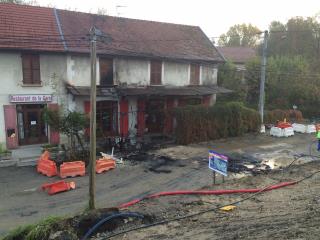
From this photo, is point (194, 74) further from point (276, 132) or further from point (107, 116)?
point (107, 116)

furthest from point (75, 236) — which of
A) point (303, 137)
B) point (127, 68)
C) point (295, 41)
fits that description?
point (295, 41)

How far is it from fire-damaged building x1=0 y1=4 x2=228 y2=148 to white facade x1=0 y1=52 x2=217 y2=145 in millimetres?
52

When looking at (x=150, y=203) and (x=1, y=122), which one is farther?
(x=1, y=122)

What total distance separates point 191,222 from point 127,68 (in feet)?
49.7

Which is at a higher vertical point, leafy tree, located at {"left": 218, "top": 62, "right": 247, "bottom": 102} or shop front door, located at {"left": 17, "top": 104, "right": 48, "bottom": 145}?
leafy tree, located at {"left": 218, "top": 62, "right": 247, "bottom": 102}

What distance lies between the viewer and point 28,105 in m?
19.7

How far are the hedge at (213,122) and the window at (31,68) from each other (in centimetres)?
874

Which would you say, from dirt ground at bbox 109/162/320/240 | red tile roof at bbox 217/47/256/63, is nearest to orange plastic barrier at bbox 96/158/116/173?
dirt ground at bbox 109/162/320/240

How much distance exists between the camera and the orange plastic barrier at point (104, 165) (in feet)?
52.7

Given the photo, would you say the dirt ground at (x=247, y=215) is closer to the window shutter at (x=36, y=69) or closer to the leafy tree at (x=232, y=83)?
the window shutter at (x=36, y=69)

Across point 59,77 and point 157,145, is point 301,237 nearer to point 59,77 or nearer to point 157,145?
point 157,145

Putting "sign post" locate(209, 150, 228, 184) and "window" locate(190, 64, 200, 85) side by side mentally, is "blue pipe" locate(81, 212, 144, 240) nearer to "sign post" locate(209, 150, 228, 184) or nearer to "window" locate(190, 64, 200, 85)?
"sign post" locate(209, 150, 228, 184)

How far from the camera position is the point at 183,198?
11945mm

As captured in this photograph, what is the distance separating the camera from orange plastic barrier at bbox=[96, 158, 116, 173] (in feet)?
52.7
